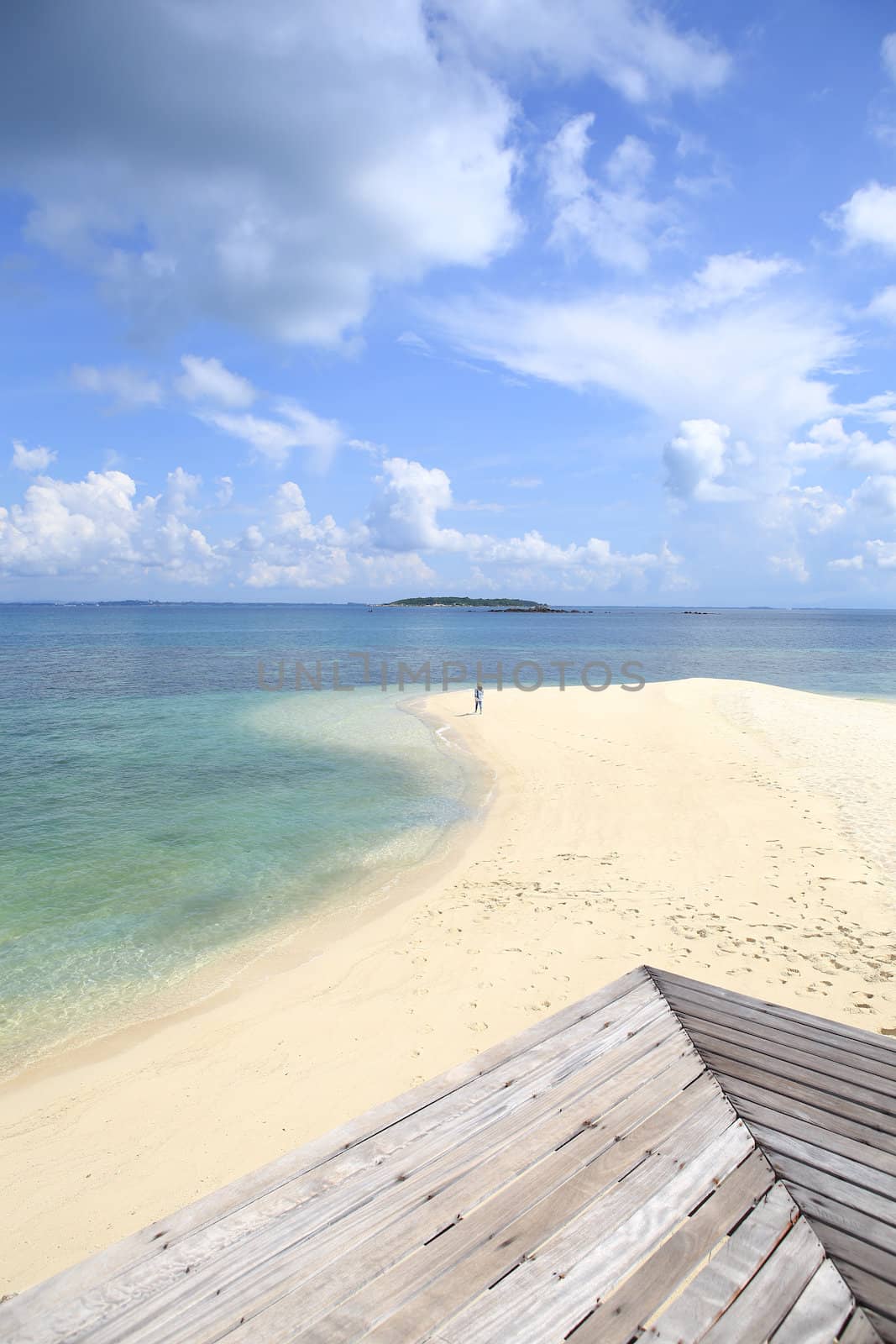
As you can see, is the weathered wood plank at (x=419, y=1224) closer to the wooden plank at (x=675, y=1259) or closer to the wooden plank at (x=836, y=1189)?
the wooden plank at (x=675, y=1259)

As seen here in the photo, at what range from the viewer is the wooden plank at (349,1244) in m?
2.73

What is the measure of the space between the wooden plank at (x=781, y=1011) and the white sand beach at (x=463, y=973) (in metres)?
3.06

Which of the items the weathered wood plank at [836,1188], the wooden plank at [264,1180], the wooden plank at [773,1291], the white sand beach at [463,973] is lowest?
the white sand beach at [463,973]

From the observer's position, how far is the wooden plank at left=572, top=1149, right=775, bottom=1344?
267 centimetres

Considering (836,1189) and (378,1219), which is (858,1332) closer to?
(836,1189)

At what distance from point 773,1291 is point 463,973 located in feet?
21.7

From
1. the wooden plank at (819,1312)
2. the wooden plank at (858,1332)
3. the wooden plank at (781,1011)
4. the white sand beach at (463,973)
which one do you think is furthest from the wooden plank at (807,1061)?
the white sand beach at (463,973)

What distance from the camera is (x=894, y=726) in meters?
26.1

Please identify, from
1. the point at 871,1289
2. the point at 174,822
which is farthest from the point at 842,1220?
the point at 174,822

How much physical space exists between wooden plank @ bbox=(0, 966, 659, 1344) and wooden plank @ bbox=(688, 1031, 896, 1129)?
75 cm

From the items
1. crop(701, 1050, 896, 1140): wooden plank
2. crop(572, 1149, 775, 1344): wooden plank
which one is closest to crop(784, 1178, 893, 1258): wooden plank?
crop(572, 1149, 775, 1344): wooden plank

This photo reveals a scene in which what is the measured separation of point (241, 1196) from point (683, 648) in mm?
87971

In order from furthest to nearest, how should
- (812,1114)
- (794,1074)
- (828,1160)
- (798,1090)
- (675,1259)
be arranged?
(794,1074) → (798,1090) → (812,1114) → (828,1160) → (675,1259)

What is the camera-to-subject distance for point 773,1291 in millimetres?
2850
